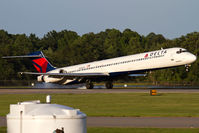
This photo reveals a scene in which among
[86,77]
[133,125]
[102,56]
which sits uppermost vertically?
[102,56]

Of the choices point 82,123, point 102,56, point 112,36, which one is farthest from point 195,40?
point 82,123

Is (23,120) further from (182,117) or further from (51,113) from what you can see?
(182,117)

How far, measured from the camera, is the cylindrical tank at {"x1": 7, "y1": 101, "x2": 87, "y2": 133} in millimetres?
6906

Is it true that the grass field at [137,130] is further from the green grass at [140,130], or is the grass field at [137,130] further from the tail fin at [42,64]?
the tail fin at [42,64]

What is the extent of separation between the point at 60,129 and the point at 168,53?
150 ft

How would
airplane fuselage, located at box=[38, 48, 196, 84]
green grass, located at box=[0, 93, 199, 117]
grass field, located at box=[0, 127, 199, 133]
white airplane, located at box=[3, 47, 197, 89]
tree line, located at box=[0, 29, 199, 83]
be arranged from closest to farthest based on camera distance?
grass field, located at box=[0, 127, 199, 133] → green grass, located at box=[0, 93, 199, 117] → airplane fuselage, located at box=[38, 48, 196, 84] → white airplane, located at box=[3, 47, 197, 89] → tree line, located at box=[0, 29, 199, 83]

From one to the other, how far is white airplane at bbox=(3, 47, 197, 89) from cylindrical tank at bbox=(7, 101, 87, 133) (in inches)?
1778

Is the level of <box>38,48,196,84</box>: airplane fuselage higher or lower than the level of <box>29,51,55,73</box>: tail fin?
lower

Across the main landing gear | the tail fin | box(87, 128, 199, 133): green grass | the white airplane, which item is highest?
the tail fin

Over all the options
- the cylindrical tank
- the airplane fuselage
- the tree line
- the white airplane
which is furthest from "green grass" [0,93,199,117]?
the tree line

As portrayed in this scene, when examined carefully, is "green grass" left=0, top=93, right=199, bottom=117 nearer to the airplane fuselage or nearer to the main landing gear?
the airplane fuselage

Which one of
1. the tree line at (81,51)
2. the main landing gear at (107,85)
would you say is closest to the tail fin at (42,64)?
the main landing gear at (107,85)

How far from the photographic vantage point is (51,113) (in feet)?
22.8

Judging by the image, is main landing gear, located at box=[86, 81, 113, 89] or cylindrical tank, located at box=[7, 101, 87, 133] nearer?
cylindrical tank, located at box=[7, 101, 87, 133]
